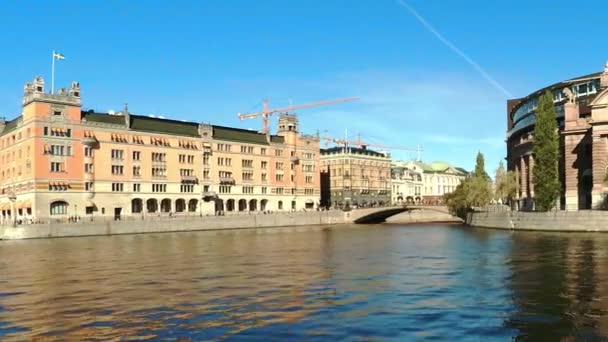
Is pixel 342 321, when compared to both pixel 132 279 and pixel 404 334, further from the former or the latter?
pixel 132 279

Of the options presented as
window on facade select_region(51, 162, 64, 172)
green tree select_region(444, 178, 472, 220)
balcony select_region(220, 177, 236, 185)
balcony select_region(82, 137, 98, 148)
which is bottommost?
green tree select_region(444, 178, 472, 220)

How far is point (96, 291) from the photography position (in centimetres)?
4291

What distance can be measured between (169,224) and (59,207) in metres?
24.8

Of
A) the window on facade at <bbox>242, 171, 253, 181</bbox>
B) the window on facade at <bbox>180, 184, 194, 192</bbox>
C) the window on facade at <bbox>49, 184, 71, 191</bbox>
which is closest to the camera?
the window on facade at <bbox>49, 184, 71, 191</bbox>

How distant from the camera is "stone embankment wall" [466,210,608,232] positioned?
104688mm

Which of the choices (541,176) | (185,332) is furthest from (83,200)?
(185,332)

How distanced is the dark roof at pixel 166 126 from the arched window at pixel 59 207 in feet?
69.8

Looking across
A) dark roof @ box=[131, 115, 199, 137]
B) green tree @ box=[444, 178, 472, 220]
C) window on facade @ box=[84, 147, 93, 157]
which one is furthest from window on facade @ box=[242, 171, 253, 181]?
green tree @ box=[444, 178, 472, 220]

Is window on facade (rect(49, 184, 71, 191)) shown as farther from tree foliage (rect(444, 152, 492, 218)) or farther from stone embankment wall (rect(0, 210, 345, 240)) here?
tree foliage (rect(444, 152, 492, 218))

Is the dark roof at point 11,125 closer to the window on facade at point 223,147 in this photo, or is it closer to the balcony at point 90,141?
the balcony at point 90,141

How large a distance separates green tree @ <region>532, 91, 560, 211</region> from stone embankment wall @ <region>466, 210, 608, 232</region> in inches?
232

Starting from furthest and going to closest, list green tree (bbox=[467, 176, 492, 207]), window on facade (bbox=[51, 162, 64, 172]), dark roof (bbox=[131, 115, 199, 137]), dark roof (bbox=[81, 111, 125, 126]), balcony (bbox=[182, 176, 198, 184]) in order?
balcony (bbox=[182, 176, 198, 184])
dark roof (bbox=[131, 115, 199, 137])
green tree (bbox=[467, 176, 492, 207])
dark roof (bbox=[81, 111, 125, 126])
window on facade (bbox=[51, 162, 64, 172])

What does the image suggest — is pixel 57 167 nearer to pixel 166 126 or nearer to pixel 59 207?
pixel 59 207

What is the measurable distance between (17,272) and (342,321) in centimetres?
3806
